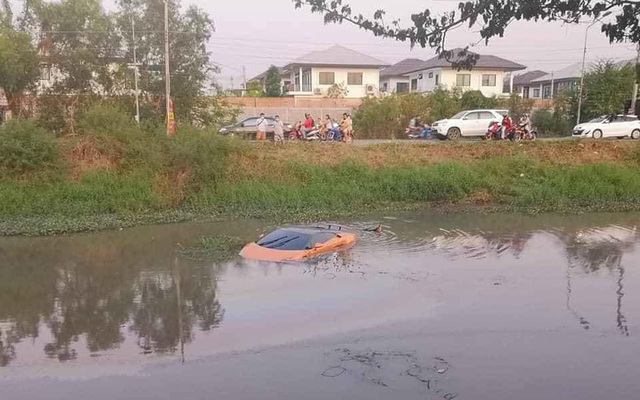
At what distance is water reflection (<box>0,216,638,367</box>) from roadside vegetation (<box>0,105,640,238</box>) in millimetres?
2785

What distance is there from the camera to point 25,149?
69.7ft

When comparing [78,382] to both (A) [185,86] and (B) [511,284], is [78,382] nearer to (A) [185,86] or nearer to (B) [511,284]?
(B) [511,284]

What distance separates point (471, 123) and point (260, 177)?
11.4m

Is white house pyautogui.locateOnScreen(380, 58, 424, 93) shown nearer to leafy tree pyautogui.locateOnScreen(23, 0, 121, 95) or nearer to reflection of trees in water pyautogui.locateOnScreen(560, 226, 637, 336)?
leafy tree pyautogui.locateOnScreen(23, 0, 121, 95)

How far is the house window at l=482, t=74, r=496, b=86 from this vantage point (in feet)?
159

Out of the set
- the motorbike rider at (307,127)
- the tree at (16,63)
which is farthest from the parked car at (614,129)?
the tree at (16,63)

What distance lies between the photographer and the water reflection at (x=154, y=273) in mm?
10773

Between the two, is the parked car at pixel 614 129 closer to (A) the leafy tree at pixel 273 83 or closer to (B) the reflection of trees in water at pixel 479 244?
(B) the reflection of trees in water at pixel 479 244

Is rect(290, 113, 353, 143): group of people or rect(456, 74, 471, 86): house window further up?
rect(456, 74, 471, 86): house window

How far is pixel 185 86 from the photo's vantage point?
96.8ft

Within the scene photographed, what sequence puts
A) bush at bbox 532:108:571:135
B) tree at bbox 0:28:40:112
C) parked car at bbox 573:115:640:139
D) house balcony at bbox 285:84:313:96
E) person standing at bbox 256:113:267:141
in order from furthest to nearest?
1. house balcony at bbox 285:84:313:96
2. bush at bbox 532:108:571:135
3. parked car at bbox 573:115:640:139
4. person standing at bbox 256:113:267:141
5. tree at bbox 0:28:40:112

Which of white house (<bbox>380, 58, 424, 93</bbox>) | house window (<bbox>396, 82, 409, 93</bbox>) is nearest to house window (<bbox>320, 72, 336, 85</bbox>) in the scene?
white house (<bbox>380, 58, 424, 93</bbox>)

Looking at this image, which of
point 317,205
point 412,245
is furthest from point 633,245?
point 317,205

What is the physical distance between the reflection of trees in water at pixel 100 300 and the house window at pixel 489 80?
37791 mm
